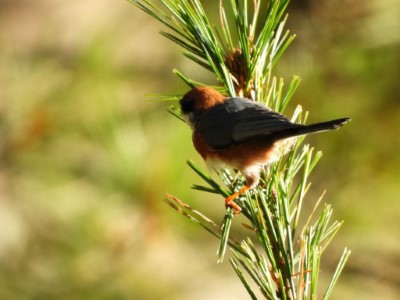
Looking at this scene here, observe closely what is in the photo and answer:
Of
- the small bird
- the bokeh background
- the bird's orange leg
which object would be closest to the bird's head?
the small bird

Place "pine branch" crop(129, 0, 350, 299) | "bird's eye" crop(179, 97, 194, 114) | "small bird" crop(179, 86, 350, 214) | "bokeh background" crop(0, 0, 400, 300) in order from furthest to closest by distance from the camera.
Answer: "bokeh background" crop(0, 0, 400, 300), "bird's eye" crop(179, 97, 194, 114), "small bird" crop(179, 86, 350, 214), "pine branch" crop(129, 0, 350, 299)

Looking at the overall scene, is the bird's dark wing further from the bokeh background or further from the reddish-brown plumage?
the bokeh background

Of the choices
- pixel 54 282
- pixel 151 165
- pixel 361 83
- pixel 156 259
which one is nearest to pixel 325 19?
pixel 361 83

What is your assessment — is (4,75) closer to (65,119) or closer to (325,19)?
(65,119)

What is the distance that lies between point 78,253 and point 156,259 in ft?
0.53

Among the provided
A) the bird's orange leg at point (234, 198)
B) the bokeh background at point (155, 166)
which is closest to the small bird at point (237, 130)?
the bird's orange leg at point (234, 198)

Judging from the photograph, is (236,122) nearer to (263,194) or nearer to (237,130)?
(237,130)

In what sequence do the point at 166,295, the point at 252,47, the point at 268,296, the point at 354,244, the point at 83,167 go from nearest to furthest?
the point at 268,296
the point at 252,47
the point at 166,295
the point at 354,244
the point at 83,167

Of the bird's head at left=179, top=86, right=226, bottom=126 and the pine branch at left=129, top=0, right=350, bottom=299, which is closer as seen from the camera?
the pine branch at left=129, top=0, right=350, bottom=299

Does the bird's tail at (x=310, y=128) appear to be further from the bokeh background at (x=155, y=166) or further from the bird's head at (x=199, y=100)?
the bokeh background at (x=155, y=166)

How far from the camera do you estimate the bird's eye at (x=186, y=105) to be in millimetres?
743

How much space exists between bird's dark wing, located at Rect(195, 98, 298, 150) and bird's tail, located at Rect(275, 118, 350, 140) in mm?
12

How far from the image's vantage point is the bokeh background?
1.16 meters

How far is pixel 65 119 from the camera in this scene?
4.47ft
